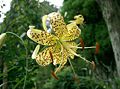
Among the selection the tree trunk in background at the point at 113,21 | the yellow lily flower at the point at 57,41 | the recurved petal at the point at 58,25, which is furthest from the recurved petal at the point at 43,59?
the tree trunk in background at the point at 113,21

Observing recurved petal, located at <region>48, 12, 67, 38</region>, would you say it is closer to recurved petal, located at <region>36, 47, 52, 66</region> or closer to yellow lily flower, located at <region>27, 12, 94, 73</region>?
yellow lily flower, located at <region>27, 12, 94, 73</region>

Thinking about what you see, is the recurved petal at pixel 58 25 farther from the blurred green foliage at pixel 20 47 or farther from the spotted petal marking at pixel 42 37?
the blurred green foliage at pixel 20 47

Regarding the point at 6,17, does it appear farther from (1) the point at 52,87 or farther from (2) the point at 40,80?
(2) the point at 40,80

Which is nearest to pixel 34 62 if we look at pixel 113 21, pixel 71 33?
pixel 71 33

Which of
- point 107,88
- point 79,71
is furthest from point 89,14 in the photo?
point 107,88

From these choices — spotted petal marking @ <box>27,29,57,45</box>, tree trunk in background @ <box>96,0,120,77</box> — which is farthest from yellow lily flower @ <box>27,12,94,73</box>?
tree trunk in background @ <box>96,0,120,77</box>

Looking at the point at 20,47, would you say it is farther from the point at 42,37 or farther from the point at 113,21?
the point at 113,21

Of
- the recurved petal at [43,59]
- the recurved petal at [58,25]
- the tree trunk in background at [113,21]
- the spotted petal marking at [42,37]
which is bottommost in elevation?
the recurved petal at [43,59]
